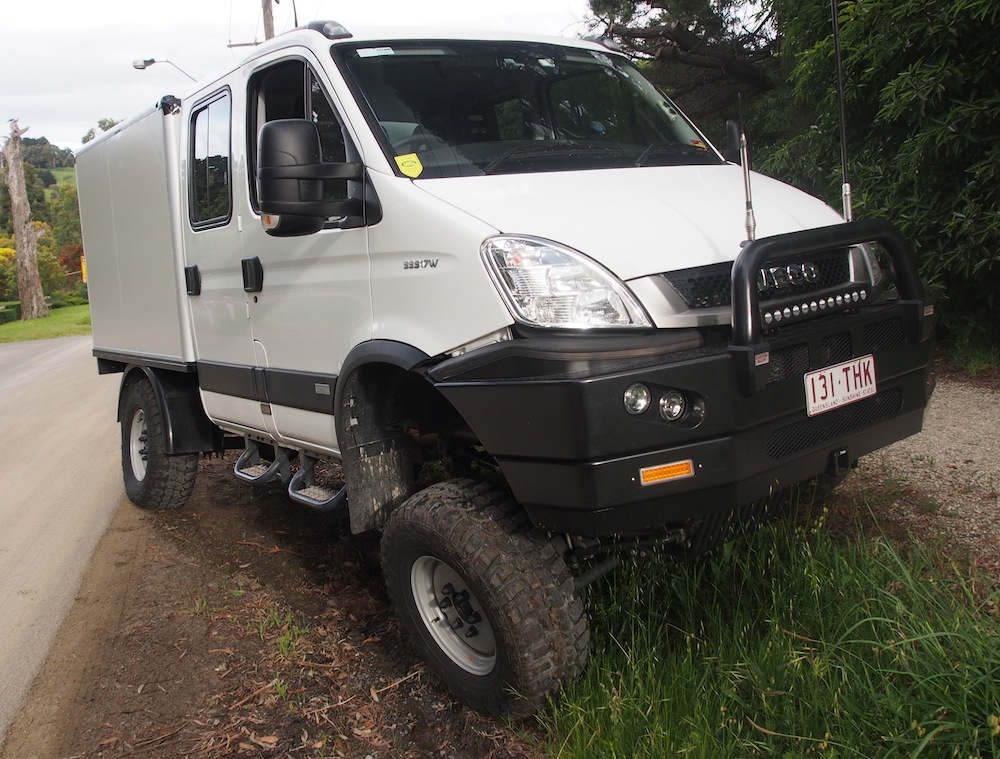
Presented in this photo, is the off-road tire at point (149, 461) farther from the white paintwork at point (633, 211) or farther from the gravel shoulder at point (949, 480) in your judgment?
the gravel shoulder at point (949, 480)

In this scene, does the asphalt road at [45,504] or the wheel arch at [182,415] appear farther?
the wheel arch at [182,415]

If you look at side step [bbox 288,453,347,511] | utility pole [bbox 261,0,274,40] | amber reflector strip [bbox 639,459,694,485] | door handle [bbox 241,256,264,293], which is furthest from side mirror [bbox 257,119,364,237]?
utility pole [bbox 261,0,274,40]

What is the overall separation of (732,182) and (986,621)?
1.87 meters

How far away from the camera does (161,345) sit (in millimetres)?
5699

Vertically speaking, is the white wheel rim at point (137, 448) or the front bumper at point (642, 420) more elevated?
the front bumper at point (642, 420)

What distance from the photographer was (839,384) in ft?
10.2

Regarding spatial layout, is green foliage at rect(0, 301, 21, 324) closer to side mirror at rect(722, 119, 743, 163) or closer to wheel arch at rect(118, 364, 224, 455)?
wheel arch at rect(118, 364, 224, 455)

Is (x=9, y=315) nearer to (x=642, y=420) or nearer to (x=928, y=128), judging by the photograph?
(x=928, y=128)

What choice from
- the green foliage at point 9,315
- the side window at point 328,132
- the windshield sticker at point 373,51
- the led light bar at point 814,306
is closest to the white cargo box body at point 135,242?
the side window at point 328,132

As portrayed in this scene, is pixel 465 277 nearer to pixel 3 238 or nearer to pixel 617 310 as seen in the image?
pixel 617 310

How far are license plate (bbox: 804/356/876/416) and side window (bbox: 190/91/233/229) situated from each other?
3.01 meters

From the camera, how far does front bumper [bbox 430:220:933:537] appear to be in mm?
2744

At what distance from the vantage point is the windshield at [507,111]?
3.59m

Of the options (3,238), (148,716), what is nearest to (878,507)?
(148,716)
